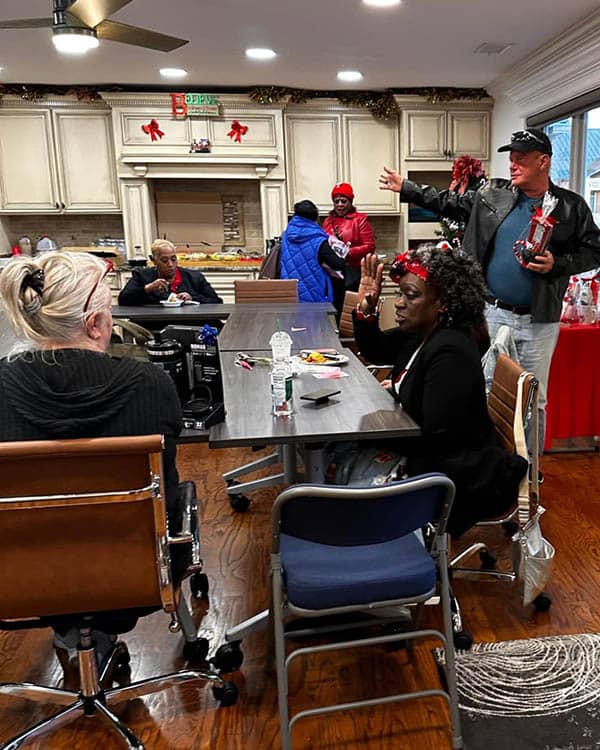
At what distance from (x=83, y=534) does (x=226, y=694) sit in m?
0.74

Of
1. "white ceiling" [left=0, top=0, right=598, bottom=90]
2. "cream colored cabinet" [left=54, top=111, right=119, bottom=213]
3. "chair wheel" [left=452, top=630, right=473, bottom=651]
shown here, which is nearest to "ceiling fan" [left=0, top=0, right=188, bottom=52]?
"white ceiling" [left=0, top=0, right=598, bottom=90]

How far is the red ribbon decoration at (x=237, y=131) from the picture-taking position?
606 cm

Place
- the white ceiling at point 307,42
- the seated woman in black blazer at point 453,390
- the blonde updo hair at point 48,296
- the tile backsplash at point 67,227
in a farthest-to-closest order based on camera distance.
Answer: the tile backsplash at point 67,227 → the white ceiling at point 307,42 → the seated woman in black blazer at point 453,390 → the blonde updo hair at point 48,296

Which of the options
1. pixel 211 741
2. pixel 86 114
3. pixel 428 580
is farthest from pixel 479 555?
pixel 86 114

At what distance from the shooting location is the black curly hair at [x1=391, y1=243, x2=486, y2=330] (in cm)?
204

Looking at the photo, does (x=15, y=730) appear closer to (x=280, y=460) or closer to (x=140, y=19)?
(x=280, y=460)

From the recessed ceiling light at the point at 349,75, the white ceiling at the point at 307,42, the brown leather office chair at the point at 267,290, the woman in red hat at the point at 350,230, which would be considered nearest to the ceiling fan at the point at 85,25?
the white ceiling at the point at 307,42

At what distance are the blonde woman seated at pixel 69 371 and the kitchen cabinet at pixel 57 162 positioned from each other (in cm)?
516

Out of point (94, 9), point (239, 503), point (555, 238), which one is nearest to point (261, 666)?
point (239, 503)

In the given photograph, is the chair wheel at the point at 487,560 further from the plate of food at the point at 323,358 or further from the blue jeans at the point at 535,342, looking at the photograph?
the plate of food at the point at 323,358

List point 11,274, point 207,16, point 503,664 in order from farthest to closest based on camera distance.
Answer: point 207,16 → point 503,664 → point 11,274

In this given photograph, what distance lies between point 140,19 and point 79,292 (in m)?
3.36

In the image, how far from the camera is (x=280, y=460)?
3.37 m

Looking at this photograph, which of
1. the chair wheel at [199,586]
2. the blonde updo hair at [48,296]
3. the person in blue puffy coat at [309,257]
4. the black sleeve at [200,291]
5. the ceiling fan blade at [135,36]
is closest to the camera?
the blonde updo hair at [48,296]
